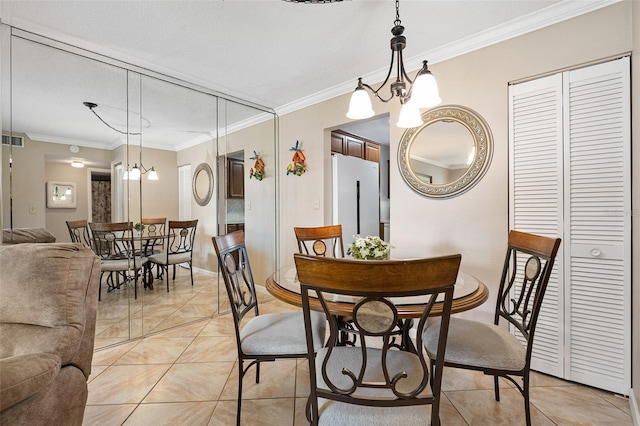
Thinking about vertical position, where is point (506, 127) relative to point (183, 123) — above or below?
below

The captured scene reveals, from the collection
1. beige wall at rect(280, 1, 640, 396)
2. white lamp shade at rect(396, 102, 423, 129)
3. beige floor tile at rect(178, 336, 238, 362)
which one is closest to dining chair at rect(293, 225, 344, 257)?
beige wall at rect(280, 1, 640, 396)

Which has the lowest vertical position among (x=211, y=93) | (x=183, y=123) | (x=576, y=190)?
(x=576, y=190)

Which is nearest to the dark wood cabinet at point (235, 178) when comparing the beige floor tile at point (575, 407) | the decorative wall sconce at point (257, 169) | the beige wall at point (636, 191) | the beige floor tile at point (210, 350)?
the decorative wall sconce at point (257, 169)

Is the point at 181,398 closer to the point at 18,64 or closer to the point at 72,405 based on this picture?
the point at 72,405

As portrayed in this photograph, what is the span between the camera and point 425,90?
4.84 feet

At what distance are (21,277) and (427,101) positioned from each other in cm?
196

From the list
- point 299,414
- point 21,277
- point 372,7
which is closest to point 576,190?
point 372,7

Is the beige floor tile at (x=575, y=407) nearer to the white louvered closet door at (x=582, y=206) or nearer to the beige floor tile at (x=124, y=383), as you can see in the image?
the white louvered closet door at (x=582, y=206)

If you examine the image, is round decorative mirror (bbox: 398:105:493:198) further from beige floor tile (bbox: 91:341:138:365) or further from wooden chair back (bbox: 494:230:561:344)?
beige floor tile (bbox: 91:341:138:365)

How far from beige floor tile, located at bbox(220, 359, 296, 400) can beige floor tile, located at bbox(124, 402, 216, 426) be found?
14cm

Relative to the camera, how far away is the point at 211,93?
309 centimetres

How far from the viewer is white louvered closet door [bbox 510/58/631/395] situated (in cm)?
166

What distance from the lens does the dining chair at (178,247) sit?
112 inches

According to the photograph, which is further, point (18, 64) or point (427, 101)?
point (18, 64)
